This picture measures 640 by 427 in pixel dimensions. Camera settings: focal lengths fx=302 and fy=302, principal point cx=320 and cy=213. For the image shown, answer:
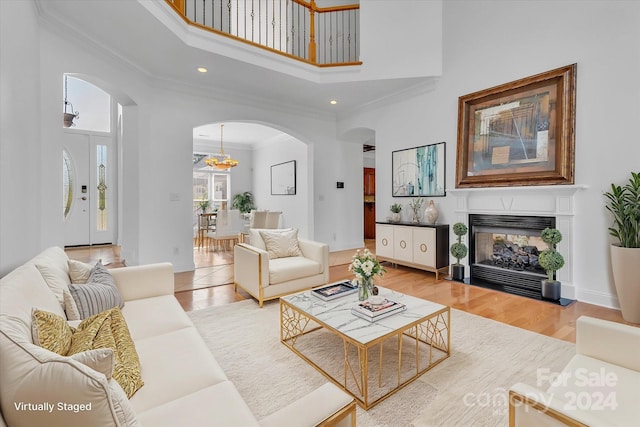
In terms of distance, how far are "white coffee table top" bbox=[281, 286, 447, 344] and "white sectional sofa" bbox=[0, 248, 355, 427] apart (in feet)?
2.56

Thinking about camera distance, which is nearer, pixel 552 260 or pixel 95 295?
pixel 95 295

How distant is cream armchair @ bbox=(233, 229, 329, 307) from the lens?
324cm

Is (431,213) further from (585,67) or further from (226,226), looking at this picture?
(226,226)

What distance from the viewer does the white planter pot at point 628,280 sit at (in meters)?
2.78

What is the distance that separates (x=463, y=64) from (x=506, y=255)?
2.75 m

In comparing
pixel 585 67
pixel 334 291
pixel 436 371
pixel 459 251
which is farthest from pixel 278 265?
pixel 585 67

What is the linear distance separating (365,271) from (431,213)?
9.07 feet

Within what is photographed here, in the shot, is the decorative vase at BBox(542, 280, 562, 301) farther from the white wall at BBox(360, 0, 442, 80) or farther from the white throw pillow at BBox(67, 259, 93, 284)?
the white throw pillow at BBox(67, 259, 93, 284)

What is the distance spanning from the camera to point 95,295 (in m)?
1.82

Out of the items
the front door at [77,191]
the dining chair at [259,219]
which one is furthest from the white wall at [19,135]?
the front door at [77,191]

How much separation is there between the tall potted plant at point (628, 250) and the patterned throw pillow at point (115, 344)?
155 inches

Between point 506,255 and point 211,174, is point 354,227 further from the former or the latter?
point 211,174

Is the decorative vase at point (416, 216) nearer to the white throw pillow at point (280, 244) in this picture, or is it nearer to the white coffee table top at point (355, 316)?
the white throw pillow at point (280, 244)

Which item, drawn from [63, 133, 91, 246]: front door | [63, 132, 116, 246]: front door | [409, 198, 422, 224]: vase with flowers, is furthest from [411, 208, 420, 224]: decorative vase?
[63, 133, 91, 246]: front door
